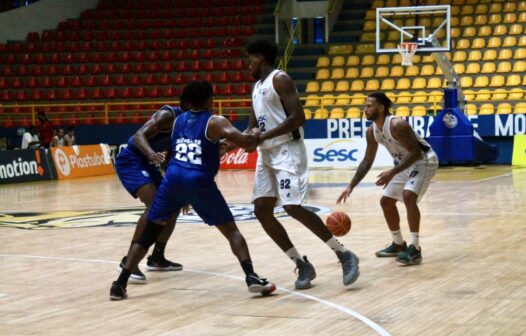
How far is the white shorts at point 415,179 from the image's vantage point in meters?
8.95

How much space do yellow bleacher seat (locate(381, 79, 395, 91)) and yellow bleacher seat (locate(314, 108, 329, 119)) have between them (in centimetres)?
195

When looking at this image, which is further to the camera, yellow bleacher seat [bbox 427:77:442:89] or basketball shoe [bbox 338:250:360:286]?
yellow bleacher seat [bbox 427:77:442:89]

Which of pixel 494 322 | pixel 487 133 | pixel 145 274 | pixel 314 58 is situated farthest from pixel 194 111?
pixel 314 58

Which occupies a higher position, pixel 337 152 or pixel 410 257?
pixel 410 257

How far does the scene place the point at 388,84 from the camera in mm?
27891

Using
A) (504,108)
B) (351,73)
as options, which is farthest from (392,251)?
(351,73)

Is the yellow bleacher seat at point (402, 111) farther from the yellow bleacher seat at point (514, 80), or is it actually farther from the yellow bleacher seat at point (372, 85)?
the yellow bleacher seat at point (514, 80)

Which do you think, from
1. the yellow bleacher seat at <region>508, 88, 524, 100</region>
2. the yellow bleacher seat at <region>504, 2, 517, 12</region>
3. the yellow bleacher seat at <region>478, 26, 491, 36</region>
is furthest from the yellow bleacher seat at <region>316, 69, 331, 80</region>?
the yellow bleacher seat at <region>508, 88, 524, 100</region>

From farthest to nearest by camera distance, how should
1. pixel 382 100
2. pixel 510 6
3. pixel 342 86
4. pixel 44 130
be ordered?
pixel 510 6 < pixel 342 86 < pixel 44 130 < pixel 382 100

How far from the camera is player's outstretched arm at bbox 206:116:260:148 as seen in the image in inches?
282

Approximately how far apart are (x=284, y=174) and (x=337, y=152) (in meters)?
17.8

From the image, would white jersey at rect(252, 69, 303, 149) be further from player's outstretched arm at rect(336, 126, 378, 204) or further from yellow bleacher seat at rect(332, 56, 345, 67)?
yellow bleacher seat at rect(332, 56, 345, 67)

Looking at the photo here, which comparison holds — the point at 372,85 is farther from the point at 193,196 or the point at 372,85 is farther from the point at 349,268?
Result: the point at 193,196

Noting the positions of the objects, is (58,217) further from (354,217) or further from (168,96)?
(168,96)
